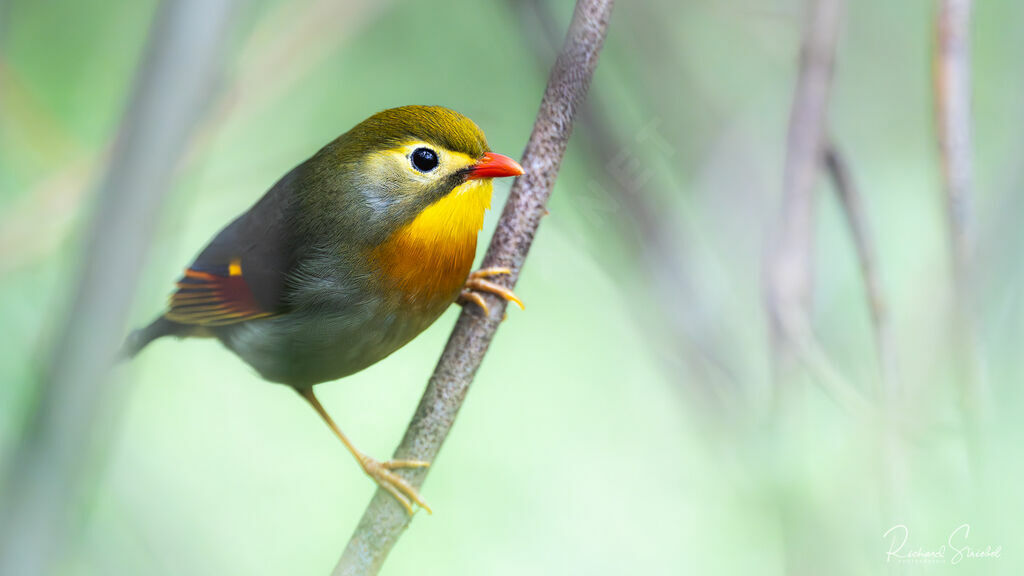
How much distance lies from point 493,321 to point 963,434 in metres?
0.74

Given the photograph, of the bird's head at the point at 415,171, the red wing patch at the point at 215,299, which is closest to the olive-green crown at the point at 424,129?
the bird's head at the point at 415,171

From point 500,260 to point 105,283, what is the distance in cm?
69

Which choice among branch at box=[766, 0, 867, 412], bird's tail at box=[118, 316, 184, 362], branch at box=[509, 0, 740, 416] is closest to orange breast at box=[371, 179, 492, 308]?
branch at box=[509, 0, 740, 416]

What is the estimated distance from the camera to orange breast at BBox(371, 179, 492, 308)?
3.77 feet

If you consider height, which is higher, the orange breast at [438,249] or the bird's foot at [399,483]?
the orange breast at [438,249]

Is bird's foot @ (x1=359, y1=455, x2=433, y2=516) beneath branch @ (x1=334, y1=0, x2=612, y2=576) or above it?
beneath

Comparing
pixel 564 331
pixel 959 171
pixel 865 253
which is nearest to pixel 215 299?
pixel 564 331

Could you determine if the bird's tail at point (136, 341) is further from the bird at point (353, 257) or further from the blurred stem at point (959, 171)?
the blurred stem at point (959, 171)

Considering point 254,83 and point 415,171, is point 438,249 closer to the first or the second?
point 415,171

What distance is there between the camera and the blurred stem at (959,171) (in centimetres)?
115

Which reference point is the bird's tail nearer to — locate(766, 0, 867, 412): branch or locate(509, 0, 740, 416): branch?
locate(509, 0, 740, 416): branch

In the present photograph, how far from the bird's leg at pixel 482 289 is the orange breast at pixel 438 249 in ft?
0.09
